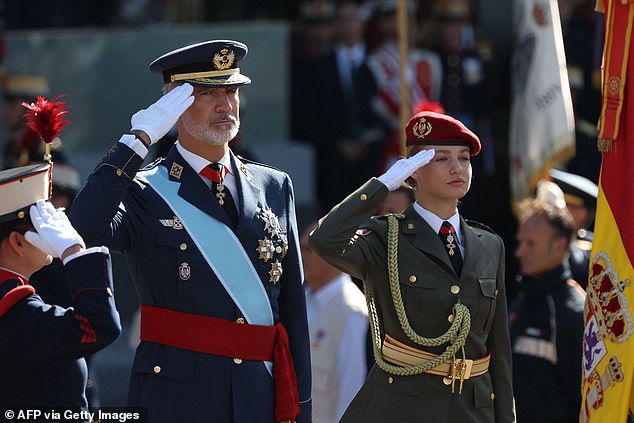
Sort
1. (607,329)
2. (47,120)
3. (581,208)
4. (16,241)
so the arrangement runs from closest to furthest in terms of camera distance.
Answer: (16,241), (47,120), (607,329), (581,208)

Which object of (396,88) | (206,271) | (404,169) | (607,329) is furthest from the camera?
(396,88)

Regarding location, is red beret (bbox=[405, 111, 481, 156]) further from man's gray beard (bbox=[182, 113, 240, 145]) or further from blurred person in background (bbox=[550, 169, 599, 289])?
blurred person in background (bbox=[550, 169, 599, 289])

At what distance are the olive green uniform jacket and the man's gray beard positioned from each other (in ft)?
1.59

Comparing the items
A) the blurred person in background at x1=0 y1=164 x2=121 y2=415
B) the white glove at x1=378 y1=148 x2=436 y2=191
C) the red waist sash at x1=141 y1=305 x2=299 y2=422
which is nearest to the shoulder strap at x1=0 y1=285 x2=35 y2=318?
the blurred person in background at x1=0 y1=164 x2=121 y2=415

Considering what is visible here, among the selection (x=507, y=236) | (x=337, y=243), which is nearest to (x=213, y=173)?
(x=337, y=243)

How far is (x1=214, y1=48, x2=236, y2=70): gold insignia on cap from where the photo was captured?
18.4ft

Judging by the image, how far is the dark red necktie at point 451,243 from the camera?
5.73 meters

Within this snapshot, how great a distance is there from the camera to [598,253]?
20.0 ft

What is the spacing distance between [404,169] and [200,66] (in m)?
0.86

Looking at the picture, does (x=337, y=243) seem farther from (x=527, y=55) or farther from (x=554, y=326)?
(x=527, y=55)

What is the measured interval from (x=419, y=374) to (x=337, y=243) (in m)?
0.60

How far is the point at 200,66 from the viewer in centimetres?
559

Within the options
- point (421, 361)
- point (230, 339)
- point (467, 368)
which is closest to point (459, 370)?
point (467, 368)

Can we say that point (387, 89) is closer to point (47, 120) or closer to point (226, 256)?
point (226, 256)
